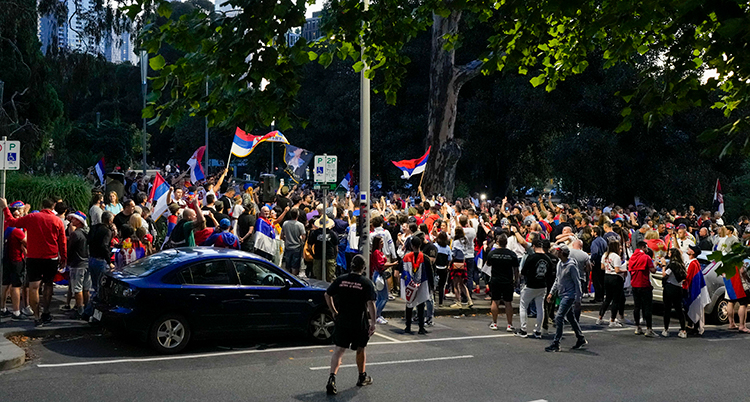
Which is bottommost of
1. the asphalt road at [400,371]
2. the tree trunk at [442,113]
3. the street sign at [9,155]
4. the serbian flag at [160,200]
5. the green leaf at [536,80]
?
the asphalt road at [400,371]

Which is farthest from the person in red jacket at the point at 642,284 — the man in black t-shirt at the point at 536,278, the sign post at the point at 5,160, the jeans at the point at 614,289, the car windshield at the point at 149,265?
the sign post at the point at 5,160

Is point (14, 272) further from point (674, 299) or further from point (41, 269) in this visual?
point (674, 299)

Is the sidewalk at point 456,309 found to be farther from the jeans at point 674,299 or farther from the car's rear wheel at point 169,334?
the car's rear wheel at point 169,334

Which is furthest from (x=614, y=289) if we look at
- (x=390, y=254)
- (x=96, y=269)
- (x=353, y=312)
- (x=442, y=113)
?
(x=442, y=113)

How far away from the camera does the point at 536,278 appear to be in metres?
11.7

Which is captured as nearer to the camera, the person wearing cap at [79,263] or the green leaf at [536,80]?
the green leaf at [536,80]

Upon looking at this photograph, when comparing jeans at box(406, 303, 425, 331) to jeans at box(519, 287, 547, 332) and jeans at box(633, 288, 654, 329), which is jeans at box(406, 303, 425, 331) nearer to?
jeans at box(519, 287, 547, 332)

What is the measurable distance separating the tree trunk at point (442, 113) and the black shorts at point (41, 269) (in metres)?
19.2

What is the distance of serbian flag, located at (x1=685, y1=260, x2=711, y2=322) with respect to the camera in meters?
12.6

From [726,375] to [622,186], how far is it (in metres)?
25.0

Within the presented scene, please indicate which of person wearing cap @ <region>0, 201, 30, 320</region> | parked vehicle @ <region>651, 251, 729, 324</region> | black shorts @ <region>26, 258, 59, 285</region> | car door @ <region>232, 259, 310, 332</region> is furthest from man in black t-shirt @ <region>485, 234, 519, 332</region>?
person wearing cap @ <region>0, 201, 30, 320</region>

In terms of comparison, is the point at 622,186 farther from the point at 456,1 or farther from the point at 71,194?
the point at 456,1

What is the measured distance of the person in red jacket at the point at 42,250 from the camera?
10914 mm

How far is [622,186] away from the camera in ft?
110
